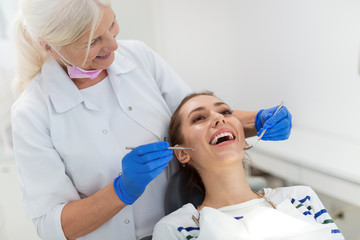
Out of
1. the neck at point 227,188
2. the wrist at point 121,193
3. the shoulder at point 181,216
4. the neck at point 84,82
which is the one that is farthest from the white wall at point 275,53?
the wrist at point 121,193

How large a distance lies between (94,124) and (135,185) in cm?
31

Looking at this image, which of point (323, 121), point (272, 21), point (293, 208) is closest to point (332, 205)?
point (323, 121)

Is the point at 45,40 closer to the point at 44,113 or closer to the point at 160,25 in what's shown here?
the point at 44,113

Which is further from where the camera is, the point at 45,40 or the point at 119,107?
the point at 119,107

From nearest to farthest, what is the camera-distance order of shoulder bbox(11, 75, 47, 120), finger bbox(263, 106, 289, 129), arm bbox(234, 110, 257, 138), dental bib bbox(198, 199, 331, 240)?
dental bib bbox(198, 199, 331, 240)
shoulder bbox(11, 75, 47, 120)
finger bbox(263, 106, 289, 129)
arm bbox(234, 110, 257, 138)

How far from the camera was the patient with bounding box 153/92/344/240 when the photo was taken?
1.16 metres

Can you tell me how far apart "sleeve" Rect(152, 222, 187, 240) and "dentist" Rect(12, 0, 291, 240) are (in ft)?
0.47

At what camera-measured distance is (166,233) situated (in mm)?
1300

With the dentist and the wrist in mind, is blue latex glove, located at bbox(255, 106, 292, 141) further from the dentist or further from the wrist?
the wrist

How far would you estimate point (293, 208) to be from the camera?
1.32m

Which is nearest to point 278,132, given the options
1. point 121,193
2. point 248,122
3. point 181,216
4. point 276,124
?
point 276,124

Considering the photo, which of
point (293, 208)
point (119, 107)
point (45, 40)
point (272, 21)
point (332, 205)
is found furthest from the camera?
point (272, 21)

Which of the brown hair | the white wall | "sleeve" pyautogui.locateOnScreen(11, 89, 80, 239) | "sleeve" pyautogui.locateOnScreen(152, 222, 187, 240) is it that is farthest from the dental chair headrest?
the white wall

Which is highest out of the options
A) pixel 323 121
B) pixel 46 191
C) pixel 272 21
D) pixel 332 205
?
pixel 272 21
